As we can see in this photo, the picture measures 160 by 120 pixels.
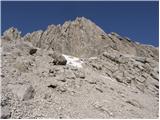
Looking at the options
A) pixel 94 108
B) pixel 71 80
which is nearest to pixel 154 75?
pixel 71 80

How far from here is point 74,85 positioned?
2306 centimetres

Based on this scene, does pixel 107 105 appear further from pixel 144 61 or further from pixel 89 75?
pixel 144 61

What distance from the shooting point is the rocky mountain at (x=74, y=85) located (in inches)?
707

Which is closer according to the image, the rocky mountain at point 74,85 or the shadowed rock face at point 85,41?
the rocky mountain at point 74,85

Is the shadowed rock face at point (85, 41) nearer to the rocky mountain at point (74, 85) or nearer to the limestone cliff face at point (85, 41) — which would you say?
the limestone cliff face at point (85, 41)

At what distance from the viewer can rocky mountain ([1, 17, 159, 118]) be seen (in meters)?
18.0

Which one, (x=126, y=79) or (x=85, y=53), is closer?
(x=126, y=79)

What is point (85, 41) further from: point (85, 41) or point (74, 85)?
point (74, 85)

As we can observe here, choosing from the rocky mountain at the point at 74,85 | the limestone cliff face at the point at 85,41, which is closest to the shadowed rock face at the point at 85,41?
the limestone cliff face at the point at 85,41

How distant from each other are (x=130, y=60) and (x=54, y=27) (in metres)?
20.6

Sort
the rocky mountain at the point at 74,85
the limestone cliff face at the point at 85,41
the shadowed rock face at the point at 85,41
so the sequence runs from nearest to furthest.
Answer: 1. the rocky mountain at the point at 74,85
2. the limestone cliff face at the point at 85,41
3. the shadowed rock face at the point at 85,41

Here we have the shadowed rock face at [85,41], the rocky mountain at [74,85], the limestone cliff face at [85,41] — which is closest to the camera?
the rocky mountain at [74,85]

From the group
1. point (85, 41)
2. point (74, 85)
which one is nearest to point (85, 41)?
point (85, 41)

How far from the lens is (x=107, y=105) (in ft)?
67.6
